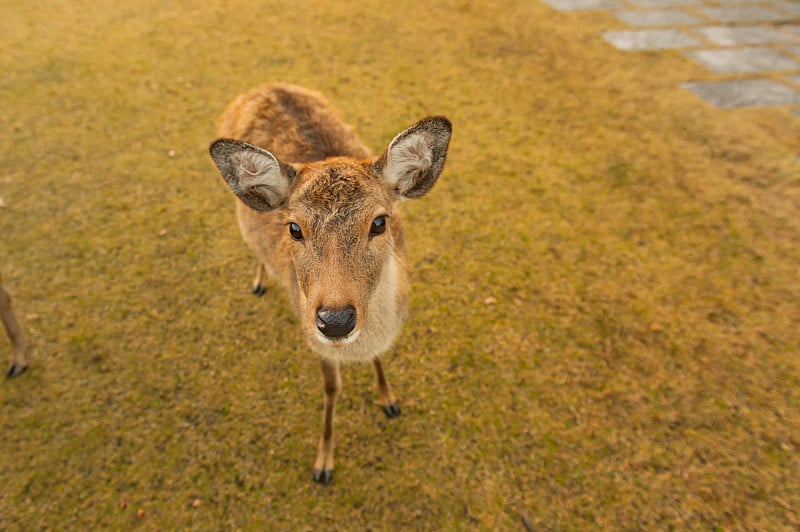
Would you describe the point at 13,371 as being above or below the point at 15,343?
below

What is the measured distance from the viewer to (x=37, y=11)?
820 centimetres

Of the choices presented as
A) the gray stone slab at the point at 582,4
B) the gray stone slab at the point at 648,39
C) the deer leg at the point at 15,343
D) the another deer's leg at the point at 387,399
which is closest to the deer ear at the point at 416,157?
the another deer's leg at the point at 387,399

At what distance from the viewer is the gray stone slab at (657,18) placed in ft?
25.4

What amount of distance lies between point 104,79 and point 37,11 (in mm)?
2899

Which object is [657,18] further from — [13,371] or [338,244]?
[13,371]

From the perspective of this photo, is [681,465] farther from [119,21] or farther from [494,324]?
[119,21]

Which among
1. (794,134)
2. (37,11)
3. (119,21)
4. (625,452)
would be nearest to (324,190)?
(625,452)

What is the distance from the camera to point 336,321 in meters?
2.24

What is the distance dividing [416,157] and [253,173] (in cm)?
88

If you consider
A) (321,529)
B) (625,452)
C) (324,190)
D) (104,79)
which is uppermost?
(324,190)

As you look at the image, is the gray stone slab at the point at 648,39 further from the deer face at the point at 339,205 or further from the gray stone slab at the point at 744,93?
the deer face at the point at 339,205

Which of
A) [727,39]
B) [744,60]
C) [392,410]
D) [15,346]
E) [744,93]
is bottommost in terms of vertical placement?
[392,410]

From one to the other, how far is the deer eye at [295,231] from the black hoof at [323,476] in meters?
1.79

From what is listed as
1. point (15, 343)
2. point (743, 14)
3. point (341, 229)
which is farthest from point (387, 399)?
point (743, 14)
